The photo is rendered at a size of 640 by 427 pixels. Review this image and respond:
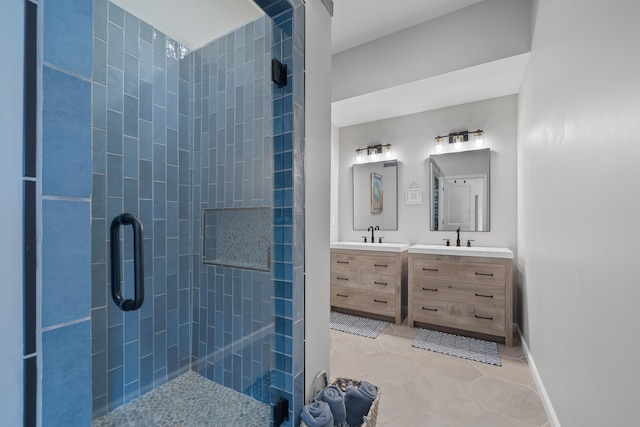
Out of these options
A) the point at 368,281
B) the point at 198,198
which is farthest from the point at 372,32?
the point at 368,281

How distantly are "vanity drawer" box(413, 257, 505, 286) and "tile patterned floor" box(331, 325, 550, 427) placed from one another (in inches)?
25.1

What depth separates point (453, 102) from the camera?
11.1 ft

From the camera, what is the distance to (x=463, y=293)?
2871 mm

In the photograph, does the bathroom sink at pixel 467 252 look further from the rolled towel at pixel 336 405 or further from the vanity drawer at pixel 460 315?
the rolled towel at pixel 336 405

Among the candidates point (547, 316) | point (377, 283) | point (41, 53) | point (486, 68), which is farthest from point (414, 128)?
point (41, 53)

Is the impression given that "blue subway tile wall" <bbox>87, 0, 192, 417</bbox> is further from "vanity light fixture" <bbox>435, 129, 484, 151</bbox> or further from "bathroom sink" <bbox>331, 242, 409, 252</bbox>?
"vanity light fixture" <bbox>435, 129, 484, 151</bbox>

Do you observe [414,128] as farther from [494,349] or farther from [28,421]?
[28,421]

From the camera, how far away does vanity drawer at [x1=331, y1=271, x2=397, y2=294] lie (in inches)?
128

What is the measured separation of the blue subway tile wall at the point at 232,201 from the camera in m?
1.83

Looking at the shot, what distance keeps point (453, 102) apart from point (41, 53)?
3.70 metres

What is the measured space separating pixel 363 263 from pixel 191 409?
2169 millimetres

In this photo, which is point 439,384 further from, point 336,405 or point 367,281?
point 367,281

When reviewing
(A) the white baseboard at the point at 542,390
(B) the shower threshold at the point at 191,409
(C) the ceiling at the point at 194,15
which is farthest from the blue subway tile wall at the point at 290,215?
(A) the white baseboard at the point at 542,390

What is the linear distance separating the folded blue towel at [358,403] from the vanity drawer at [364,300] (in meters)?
1.82
